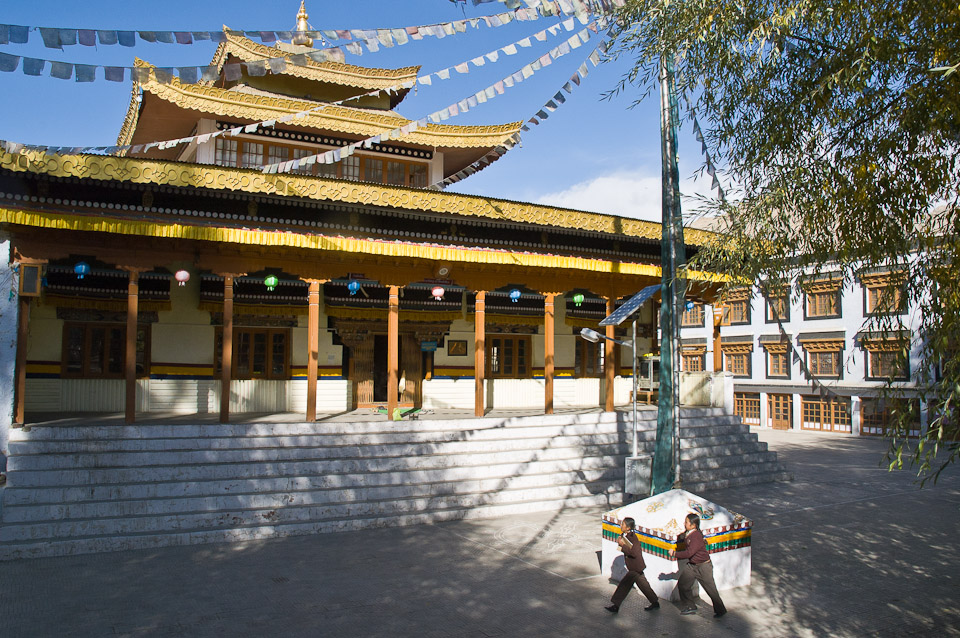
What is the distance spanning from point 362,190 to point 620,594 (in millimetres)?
9034

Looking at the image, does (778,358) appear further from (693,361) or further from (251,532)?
(251,532)

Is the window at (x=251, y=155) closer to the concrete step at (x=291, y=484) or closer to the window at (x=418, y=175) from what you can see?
the window at (x=418, y=175)

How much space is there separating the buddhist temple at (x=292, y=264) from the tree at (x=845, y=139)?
5.73 metres


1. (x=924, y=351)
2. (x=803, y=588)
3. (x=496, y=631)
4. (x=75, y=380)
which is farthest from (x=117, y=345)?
(x=924, y=351)

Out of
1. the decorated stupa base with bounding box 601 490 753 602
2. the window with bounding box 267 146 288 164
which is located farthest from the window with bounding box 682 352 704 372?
the decorated stupa base with bounding box 601 490 753 602

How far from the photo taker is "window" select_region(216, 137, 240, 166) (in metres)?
16.2

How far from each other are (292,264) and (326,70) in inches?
291

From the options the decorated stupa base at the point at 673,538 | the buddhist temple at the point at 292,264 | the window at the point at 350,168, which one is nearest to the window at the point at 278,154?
the buddhist temple at the point at 292,264

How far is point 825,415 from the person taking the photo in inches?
1173

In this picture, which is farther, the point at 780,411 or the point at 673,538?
the point at 780,411

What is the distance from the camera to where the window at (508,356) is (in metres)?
19.2

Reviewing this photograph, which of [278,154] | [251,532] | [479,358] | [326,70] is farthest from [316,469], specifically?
[326,70]

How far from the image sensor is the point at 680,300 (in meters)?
10.6

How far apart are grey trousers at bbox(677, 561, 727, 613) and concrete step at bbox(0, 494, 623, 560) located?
15.7 ft
